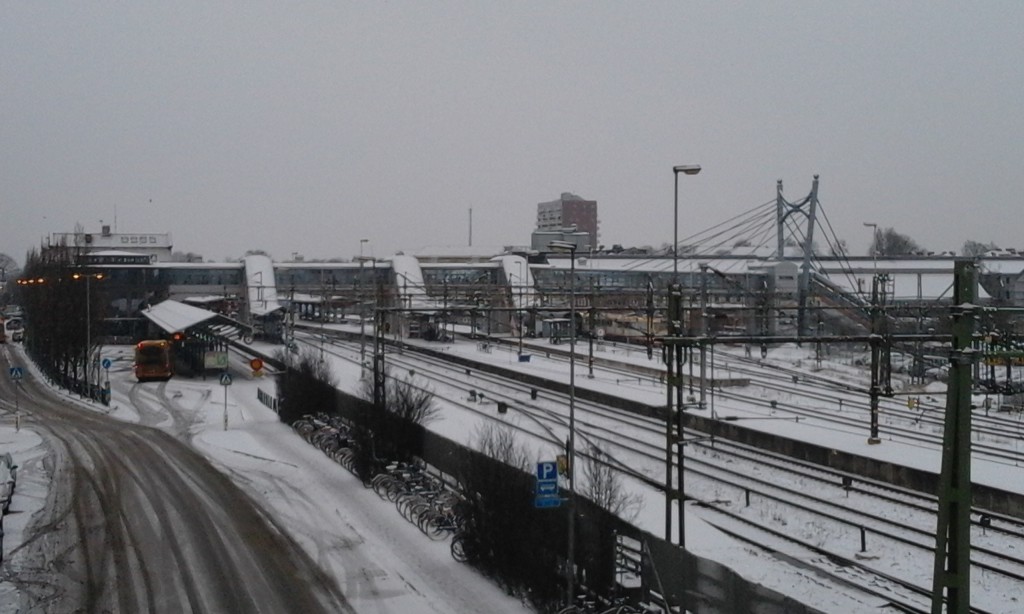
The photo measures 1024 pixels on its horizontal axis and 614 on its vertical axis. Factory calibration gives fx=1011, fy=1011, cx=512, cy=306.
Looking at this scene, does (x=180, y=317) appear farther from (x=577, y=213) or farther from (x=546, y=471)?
(x=577, y=213)

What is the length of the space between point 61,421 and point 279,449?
980 cm

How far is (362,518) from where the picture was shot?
16.8m

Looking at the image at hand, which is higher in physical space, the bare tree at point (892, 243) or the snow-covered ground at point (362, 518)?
the bare tree at point (892, 243)

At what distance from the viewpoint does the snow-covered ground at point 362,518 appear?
1261 cm

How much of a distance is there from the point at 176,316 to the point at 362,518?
Answer: 97.6 feet

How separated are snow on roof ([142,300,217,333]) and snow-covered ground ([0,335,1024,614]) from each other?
7.43m

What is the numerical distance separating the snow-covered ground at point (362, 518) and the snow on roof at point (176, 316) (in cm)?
743

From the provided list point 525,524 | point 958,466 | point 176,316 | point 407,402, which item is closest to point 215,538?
point 525,524

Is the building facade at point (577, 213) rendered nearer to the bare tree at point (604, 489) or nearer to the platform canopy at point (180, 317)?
the platform canopy at point (180, 317)

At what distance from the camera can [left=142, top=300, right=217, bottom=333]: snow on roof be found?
37966 millimetres

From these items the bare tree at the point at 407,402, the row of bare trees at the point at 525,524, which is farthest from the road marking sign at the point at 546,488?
the bare tree at the point at 407,402

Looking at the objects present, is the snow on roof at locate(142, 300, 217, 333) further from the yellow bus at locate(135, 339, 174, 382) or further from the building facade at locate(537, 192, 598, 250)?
the building facade at locate(537, 192, 598, 250)

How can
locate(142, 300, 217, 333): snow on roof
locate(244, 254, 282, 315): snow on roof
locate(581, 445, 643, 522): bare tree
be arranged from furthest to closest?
locate(244, 254, 282, 315): snow on roof
locate(142, 300, 217, 333): snow on roof
locate(581, 445, 643, 522): bare tree

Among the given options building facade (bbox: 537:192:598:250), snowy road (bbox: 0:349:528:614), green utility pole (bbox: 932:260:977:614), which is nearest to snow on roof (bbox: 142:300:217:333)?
snowy road (bbox: 0:349:528:614)
